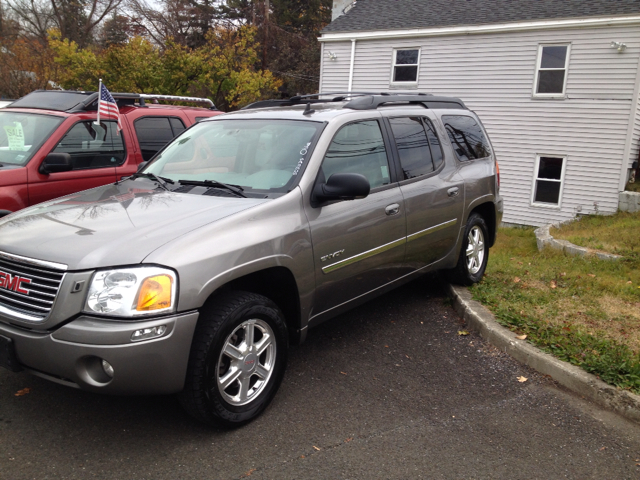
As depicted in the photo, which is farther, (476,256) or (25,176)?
(476,256)

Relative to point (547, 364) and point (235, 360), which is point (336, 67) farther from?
point (235, 360)

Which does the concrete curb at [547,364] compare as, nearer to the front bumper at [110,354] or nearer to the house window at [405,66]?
the front bumper at [110,354]

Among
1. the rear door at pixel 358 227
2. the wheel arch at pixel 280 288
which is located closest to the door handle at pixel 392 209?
the rear door at pixel 358 227

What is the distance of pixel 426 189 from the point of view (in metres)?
4.87

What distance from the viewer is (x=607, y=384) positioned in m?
3.76

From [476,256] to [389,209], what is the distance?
2.09 meters

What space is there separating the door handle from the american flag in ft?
11.9

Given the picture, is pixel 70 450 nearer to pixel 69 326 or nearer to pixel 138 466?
pixel 138 466

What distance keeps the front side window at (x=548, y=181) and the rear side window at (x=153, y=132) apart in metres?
12.9

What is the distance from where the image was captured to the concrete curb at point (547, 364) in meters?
3.62

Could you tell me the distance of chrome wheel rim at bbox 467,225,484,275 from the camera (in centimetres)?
588

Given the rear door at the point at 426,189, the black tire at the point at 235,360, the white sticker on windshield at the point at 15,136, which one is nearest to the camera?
the black tire at the point at 235,360

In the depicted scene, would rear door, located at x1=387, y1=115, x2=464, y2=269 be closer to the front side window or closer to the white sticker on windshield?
the white sticker on windshield

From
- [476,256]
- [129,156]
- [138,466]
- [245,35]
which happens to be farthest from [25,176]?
[245,35]
